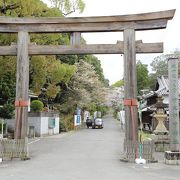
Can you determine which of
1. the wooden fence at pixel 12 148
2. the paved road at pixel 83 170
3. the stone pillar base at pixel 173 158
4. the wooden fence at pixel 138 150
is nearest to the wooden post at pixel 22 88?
the wooden fence at pixel 12 148

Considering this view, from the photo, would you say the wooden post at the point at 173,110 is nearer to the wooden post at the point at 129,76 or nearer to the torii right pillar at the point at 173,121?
the torii right pillar at the point at 173,121

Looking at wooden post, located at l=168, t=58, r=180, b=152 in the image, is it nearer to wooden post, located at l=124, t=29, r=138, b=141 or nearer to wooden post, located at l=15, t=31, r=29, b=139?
wooden post, located at l=124, t=29, r=138, b=141

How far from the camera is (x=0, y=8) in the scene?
19.9 metres

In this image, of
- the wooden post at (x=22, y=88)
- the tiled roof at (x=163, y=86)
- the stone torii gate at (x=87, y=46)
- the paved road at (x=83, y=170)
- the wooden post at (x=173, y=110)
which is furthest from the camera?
the tiled roof at (x=163, y=86)

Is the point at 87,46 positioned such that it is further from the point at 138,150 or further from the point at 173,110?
the point at 138,150

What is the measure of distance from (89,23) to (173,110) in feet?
17.0

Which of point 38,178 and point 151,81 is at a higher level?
point 151,81

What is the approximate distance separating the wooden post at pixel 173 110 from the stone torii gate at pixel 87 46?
1.07m

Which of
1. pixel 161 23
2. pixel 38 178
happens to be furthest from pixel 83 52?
pixel 38 178

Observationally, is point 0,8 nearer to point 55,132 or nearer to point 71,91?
point 55,132

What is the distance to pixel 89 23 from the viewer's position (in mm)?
14469

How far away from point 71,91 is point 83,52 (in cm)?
2980

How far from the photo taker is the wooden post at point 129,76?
1370cm

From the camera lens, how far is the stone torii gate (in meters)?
13.9
